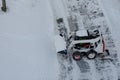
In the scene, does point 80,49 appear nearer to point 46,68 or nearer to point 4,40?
point 46,68

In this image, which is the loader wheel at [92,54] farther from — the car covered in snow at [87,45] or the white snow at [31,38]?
the white snow at [31,38]

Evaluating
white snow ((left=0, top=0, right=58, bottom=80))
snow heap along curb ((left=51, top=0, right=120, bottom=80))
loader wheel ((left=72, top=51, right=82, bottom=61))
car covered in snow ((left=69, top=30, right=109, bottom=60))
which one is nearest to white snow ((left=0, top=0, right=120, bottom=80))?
white snow ((left=0, top=0, right=58, bottom=80))

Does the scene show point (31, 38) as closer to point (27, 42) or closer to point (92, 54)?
point (27, 42)

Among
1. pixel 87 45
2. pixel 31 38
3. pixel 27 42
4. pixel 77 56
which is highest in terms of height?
pixel 31 38

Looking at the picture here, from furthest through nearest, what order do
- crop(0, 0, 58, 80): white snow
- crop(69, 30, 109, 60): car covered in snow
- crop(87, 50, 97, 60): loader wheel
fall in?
crop(87, 50, 97, 60): loader wheel, crop(69, 30, 109, 60): car covered in snow, crop(0, 0, 58, 80): white snow

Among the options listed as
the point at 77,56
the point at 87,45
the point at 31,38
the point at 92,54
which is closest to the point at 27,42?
the point at 31,38

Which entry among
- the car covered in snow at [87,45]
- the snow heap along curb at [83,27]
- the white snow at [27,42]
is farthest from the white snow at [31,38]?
the car covered in snow at [87,45]

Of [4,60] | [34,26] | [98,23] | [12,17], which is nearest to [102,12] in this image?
[98,23]

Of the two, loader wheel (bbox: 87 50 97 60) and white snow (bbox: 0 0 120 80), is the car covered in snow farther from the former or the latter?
white snow (bbox: 0 0 120 80)
